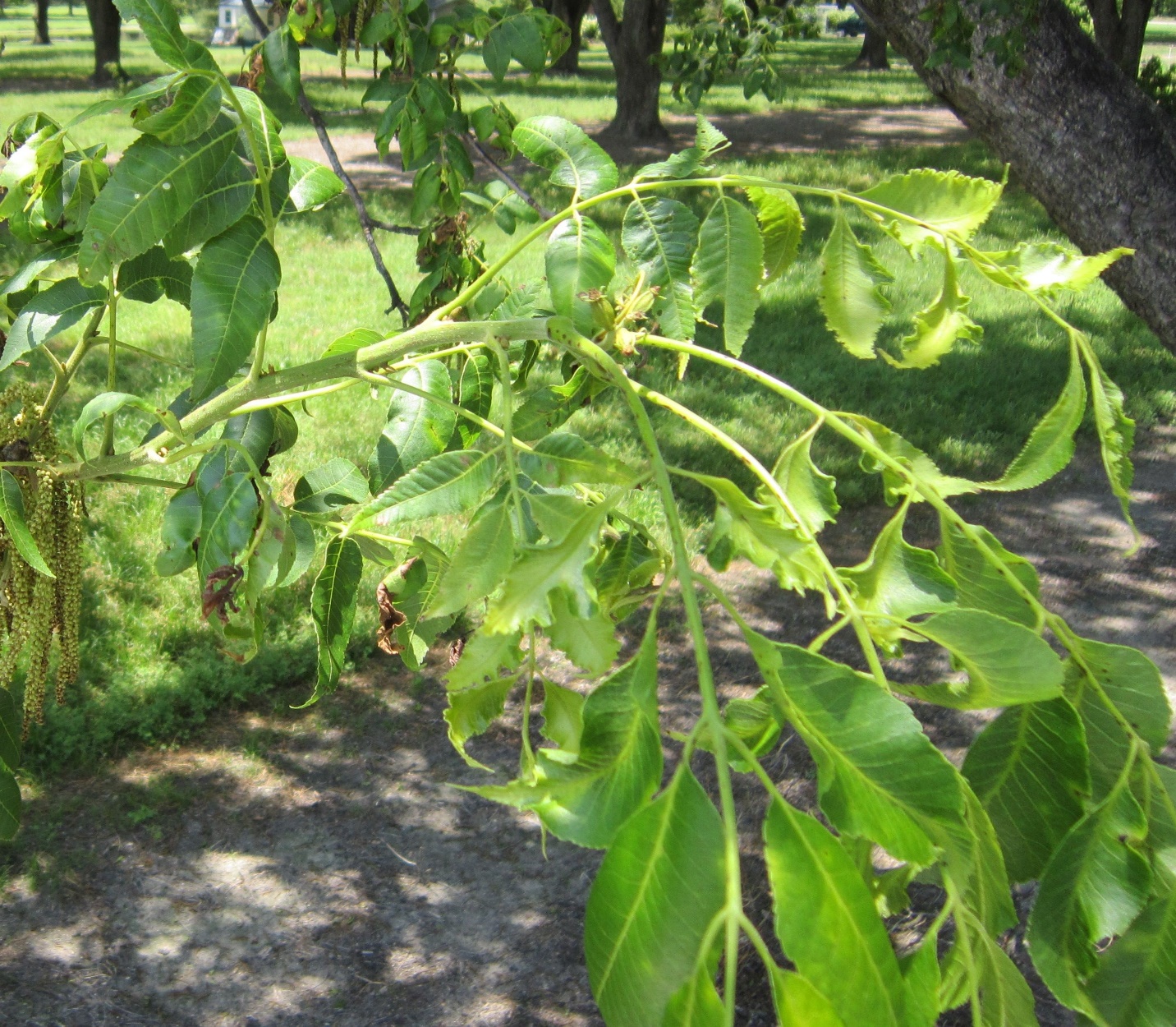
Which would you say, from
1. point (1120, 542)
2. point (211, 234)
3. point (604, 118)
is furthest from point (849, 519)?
point (604, 118)

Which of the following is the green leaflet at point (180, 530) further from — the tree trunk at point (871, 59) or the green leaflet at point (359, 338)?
the tree trunk at point (871, 59)

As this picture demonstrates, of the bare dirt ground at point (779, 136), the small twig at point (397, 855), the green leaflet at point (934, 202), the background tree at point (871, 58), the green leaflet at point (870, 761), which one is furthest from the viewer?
the background tree at point (871, 58)

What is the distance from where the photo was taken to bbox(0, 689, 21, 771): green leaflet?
1525 mm

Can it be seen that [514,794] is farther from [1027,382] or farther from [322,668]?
[1027,382]

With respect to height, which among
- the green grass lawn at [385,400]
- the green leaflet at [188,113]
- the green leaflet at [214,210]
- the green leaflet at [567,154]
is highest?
the green leaflet at [188,113]

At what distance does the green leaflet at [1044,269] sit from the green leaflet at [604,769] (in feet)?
1.62

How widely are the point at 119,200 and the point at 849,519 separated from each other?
15.2 ft

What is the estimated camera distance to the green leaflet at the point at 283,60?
173cm

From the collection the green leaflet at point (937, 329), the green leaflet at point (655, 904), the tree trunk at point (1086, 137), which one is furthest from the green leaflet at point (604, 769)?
the tree trunk at point (1086, 137)

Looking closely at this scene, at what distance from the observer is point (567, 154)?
136 cm

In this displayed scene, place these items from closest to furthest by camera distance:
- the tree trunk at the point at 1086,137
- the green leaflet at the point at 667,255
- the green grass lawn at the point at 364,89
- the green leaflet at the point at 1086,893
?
the green leaflet at the point at 1086,893, the green leaflet at the point at 667,255, the tree trunk at the point at 1086,137, the green grass lawn at the point at 364,89

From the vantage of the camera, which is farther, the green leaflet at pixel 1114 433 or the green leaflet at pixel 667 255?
the green leaflet at pixel 667 255

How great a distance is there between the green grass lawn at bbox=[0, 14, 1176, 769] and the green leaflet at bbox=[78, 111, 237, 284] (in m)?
0.54

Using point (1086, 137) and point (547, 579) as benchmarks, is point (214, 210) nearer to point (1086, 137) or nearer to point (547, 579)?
point (547, 579)
